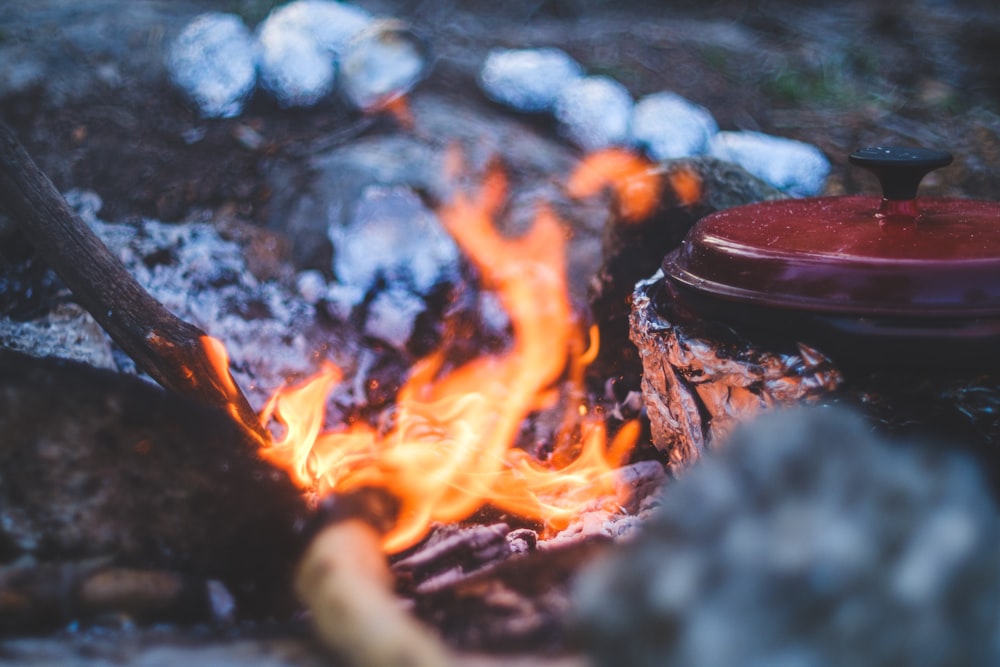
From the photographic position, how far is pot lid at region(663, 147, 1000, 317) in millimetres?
1391

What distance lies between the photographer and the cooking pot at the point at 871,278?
54.9 inches

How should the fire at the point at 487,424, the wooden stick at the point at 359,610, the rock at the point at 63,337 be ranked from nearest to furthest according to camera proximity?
the wooden stick at the point at 359,610, the fire at the point at 487,424, the rock at the point at 63,337

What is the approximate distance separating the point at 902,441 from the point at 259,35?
11.9 feet

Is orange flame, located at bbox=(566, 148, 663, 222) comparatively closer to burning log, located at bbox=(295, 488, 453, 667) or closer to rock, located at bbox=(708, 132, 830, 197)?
rock, located at bbox=(708, 132, 830, 197)

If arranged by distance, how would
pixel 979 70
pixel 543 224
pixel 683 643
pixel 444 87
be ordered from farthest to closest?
pixel 979 70 < pixel 444 87 < pixel 543 224 < pixel 683 643

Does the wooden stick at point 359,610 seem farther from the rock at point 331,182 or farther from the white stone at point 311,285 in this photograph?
the rock at point 331,182

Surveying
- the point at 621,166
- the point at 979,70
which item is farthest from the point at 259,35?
the point at 979,70

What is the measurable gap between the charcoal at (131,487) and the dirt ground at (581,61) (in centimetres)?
202

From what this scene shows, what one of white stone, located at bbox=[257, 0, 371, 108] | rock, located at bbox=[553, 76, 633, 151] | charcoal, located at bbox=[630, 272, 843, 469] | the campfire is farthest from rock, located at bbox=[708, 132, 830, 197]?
white stone, located at bbox=[257, 0, 371, 108]

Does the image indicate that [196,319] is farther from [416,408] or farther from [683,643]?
[683,643]

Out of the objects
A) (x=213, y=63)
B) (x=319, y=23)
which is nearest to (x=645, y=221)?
(x=213, y=63)

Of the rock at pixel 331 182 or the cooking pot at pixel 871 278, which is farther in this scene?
the rock at pixel 331 182

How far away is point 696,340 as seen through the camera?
176cm

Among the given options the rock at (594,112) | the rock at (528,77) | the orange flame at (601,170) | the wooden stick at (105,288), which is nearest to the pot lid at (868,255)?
the wooden stick at (105,288)
